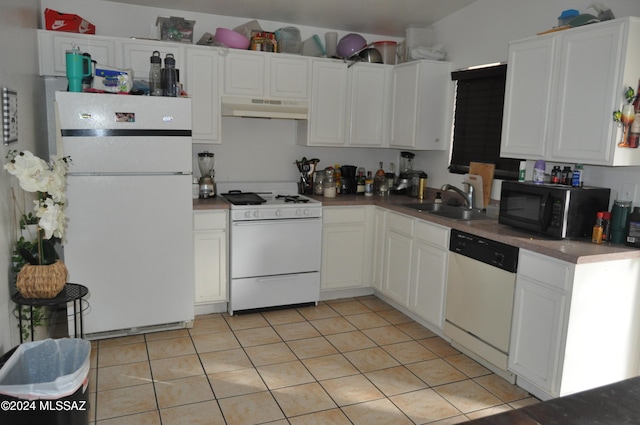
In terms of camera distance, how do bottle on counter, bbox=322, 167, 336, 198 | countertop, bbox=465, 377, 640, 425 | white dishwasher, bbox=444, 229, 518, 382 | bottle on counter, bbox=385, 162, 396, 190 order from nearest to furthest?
countertop, bbox=465, 377, 640, 425
white dishwasher, bbox=444, 229, 518, 382
bottle on counter, bbox=322, 167, 336, 198
bottle on counter, bbox=385, 162, 396, 190

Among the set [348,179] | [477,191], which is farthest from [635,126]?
[348,179]

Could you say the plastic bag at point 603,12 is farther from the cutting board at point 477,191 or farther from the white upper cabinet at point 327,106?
the white upper cabinet at point 327,106

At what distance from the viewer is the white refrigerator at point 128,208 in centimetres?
314

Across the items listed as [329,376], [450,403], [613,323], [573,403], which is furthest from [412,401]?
[573,403]

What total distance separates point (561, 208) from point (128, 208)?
9.10ft

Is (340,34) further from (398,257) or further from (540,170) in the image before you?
(540,170)

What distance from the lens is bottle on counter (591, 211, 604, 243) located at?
2.73 m

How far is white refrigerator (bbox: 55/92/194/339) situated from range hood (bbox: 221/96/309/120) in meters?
0.67

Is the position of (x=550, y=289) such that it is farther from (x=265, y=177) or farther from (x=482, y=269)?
(x=265, y=177)

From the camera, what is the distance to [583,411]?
4.04 ft

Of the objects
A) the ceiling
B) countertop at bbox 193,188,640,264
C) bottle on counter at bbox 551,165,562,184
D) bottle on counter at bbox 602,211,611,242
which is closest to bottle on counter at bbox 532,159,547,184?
bottle on counter at bbox 551,165,562,184

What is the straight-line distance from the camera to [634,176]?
282 centimetres

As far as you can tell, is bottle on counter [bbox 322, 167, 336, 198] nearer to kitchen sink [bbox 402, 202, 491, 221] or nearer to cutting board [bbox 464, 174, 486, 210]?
kitchen sink [bbox 402, 202, 491, 221]

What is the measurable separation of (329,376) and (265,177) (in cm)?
216
